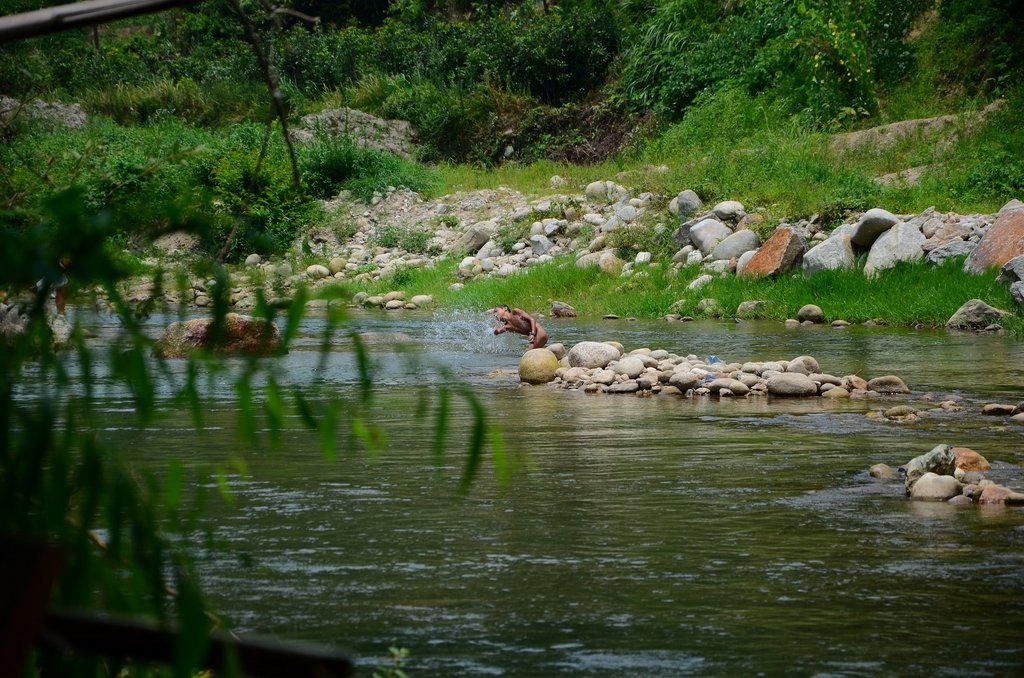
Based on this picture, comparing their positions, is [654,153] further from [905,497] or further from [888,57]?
[905,497]

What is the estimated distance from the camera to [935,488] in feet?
18.2

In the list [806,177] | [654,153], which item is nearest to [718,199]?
[806,177]

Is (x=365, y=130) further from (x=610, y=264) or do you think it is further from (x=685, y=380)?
(x=685, y=380)

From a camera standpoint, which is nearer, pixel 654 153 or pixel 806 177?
pixel 806 177

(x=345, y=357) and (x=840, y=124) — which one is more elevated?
(x=840, y=124)

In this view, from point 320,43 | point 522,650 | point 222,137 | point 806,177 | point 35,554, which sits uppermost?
point 320,43

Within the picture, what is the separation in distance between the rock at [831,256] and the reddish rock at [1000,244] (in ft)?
5.69

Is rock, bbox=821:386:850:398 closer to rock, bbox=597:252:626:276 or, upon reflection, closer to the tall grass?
the tall grass

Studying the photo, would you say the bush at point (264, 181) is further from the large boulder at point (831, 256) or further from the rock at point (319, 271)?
the large boulder at point (831, 256)

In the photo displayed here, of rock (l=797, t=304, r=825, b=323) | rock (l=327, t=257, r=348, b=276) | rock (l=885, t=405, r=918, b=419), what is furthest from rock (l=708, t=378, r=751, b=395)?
rock (l=327, t=257, r=348, b=276)

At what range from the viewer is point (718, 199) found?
20.2m

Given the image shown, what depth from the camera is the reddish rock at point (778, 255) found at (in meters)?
17.1

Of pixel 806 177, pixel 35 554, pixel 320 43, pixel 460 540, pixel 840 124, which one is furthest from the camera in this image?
pixel 320 43

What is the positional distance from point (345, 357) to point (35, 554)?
1141cm
